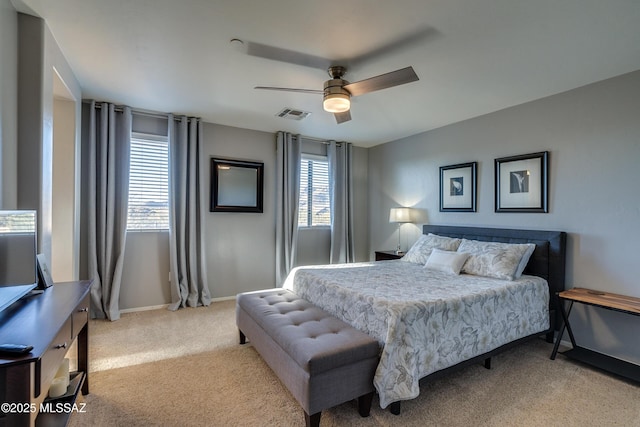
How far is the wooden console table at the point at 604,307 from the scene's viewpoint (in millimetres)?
2428

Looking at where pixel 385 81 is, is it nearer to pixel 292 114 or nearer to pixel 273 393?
pixel 292 114

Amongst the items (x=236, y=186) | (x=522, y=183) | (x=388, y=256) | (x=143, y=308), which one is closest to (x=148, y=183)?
(x=236, y=186)

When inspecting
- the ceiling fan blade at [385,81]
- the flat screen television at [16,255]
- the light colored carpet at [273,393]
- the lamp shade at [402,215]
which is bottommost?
the light colored carpet at [273,393]

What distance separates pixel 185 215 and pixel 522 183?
4.23 meters

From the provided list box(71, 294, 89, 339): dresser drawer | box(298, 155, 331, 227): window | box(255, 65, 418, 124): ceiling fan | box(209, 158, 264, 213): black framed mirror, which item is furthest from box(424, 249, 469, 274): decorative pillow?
box(71, 294, 89, 339): dresser drawer

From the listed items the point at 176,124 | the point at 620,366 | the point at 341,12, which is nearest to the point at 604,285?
the point at 620,366

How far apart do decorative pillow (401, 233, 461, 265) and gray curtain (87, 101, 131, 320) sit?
368 centimetres

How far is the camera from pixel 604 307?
2463mm

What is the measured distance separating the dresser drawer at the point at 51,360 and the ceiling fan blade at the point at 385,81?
2424mm

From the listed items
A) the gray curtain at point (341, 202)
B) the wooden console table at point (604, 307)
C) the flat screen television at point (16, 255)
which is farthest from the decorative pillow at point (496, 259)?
the flat screen television at point (16, 255)

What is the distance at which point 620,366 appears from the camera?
259cm

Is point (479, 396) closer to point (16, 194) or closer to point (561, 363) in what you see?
point (561, 363)

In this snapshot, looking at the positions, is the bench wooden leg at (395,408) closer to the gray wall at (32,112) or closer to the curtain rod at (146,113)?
the gray wall at (32,112)

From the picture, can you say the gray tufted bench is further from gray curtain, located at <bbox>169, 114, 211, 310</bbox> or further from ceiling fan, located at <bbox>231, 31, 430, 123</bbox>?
gray curtain, located at <bbox>169, 114, 211, 310</bbox>
